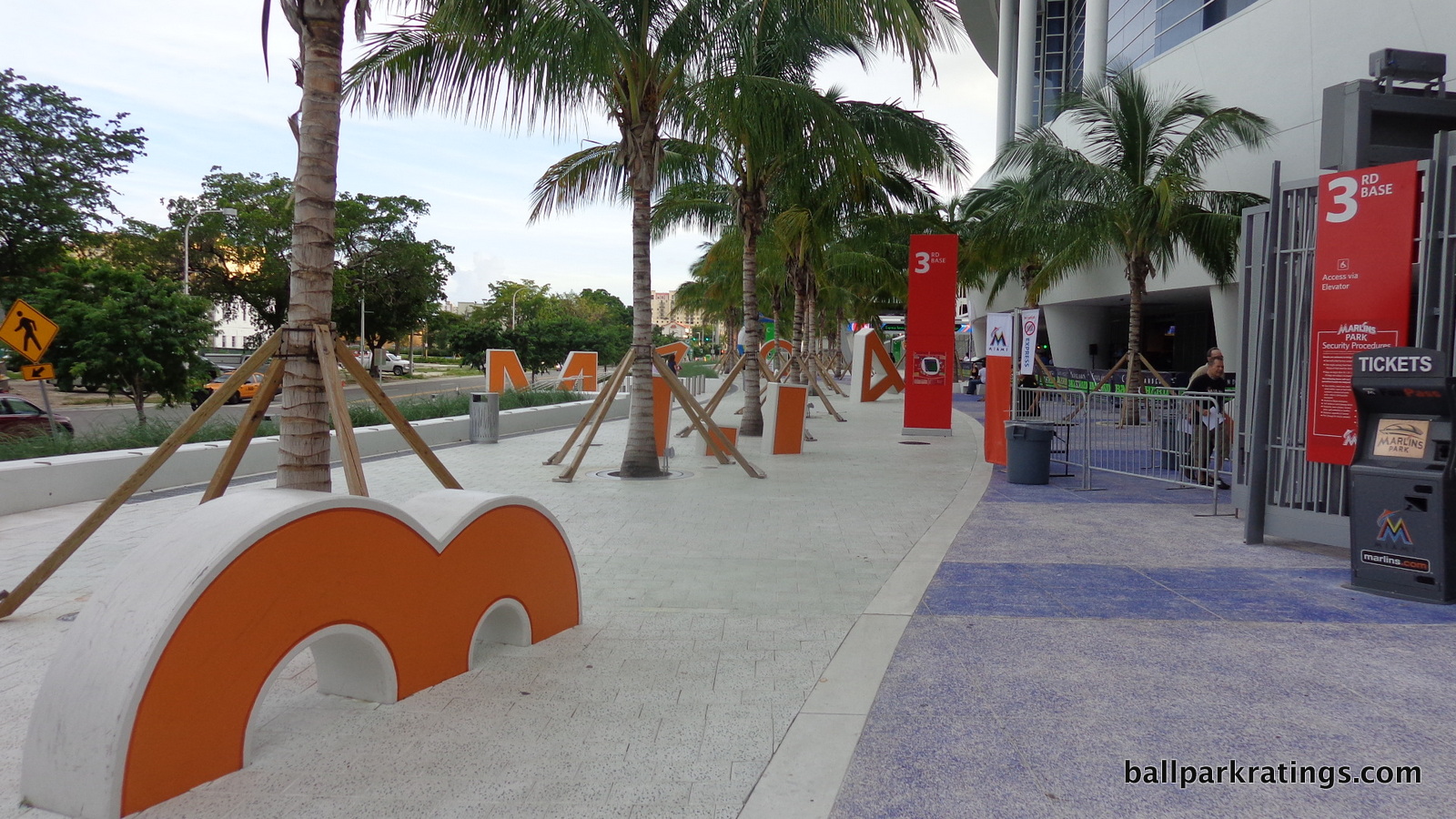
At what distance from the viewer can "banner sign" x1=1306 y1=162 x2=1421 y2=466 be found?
715 centimetres

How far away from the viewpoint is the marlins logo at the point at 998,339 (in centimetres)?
1399

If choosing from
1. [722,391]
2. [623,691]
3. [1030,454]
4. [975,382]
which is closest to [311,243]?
[623,691]

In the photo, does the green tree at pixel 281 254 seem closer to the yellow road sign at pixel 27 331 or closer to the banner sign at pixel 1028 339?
the yellow road sign at pixel 27 331

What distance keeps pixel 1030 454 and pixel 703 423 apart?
4691 mm

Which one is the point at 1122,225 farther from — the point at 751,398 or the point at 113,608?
the point at 113,608

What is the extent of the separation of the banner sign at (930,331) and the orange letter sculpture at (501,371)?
43.5ft

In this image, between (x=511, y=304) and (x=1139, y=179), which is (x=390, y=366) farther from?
(x=1139, y=179)

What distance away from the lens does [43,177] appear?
2183 cm

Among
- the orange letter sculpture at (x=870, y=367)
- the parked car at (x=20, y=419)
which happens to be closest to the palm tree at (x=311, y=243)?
the parked car at (x=20, y=419)

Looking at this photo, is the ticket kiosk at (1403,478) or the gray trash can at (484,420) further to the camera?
the gray trash can at (484,420)

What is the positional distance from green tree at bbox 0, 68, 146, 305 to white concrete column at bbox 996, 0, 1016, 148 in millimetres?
41479

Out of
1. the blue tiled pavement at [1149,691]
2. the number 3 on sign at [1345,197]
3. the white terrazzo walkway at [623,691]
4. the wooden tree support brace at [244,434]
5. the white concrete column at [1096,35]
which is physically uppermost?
the white concrete column at [1096,35]

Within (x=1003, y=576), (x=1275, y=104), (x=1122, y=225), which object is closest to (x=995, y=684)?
(x=1003, y=576)

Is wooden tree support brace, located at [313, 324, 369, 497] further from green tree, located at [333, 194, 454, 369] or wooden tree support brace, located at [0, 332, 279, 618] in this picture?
green tree, located at [333, 194, 454, 369]
